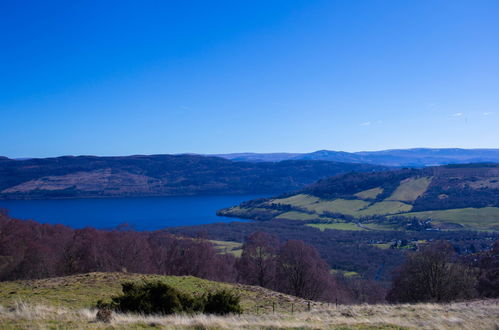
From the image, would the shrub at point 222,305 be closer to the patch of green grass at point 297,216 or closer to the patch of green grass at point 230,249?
the patch of green grass at point 230,249

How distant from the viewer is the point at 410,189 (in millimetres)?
158250

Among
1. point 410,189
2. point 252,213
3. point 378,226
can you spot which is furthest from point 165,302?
point 410,189

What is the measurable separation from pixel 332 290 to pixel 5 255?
3170 cm

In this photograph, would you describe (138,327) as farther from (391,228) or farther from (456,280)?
(391,228)

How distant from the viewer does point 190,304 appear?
13398mm

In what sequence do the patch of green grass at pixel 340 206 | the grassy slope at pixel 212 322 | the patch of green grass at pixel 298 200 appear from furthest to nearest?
the patch of green grass at pixel 298 200 < the patch of green grass at pixel 340 206 < the grassy slope at pixel 212 322

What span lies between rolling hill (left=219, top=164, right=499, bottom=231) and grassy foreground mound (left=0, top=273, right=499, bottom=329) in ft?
326

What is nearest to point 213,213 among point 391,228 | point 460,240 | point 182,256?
point 391,228

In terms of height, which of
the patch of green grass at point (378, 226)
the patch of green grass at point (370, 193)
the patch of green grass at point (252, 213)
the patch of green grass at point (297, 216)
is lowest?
the patch of green grass at point (252, 213)

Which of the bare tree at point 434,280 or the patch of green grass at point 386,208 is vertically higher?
the bare tree at point 434,280

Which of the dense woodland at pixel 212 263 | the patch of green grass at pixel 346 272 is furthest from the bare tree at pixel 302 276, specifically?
the patch of green grass at pixel 346 272

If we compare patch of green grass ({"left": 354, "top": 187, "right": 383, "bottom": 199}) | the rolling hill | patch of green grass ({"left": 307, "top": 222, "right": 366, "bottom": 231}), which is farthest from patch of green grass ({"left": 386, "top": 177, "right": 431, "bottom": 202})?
patch of green grass ({"left": 307, "top": 222, "right": 366, "bottom": 231})

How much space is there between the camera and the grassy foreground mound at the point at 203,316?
10.2 m

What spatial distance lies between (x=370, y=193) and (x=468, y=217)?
61.2 m
